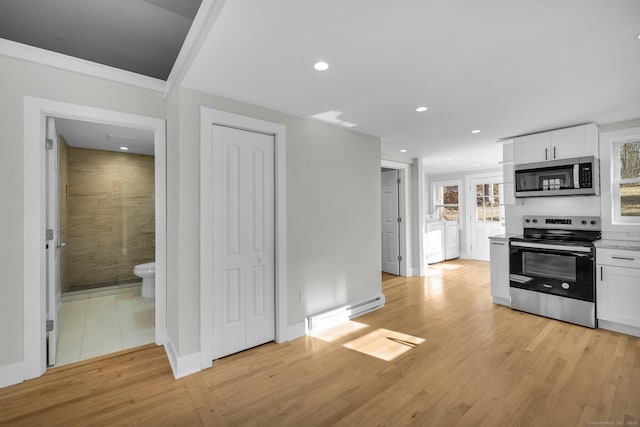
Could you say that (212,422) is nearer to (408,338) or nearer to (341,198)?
(408,338)

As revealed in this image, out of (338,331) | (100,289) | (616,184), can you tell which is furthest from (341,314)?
(100,289)

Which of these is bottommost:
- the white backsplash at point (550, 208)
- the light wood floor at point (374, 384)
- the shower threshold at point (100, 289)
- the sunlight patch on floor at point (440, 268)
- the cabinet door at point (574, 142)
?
the light wood floor at point (374, 384)

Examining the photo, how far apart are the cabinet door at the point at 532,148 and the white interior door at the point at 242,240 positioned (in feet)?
10.9

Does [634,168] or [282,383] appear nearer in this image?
[282,383]

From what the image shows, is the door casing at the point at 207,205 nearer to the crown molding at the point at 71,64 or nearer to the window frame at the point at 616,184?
the crown molding at the point at 71,64

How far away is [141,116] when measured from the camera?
2668mm

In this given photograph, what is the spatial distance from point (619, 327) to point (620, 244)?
0.87 m

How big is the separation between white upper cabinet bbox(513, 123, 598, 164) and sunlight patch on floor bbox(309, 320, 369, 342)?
10.2 ft

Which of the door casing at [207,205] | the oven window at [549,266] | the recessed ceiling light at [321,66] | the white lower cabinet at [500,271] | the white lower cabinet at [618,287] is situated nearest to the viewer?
the recessed ceiling light at [321,66]

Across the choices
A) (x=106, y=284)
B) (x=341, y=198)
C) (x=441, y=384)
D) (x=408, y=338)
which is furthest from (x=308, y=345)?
(x=106, y=284)

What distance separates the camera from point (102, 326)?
3.23 m

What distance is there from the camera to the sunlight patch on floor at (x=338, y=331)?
300 centimetres

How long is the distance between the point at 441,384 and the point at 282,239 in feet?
5.87

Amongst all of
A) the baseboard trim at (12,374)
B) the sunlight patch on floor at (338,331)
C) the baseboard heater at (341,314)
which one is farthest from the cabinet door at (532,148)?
the baseboard trim at (12,374)
